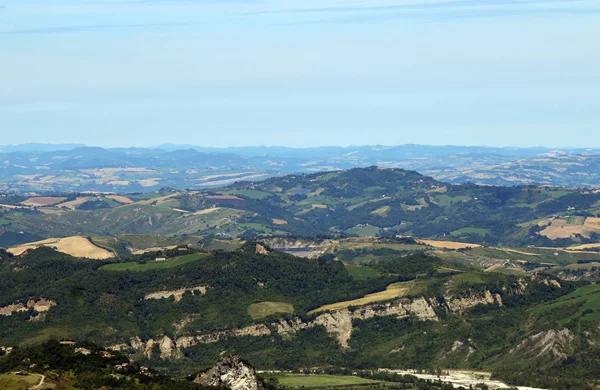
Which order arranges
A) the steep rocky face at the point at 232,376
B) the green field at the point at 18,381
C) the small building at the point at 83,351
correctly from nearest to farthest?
the green field at the point at 18,381, the steep rocky face at the point at 232,376, the small building at the point at 83,351

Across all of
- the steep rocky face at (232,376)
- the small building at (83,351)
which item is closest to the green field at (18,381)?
the small building at (83,351)

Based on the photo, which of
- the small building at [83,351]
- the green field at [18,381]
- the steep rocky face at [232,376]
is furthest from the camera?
the small building at [83,351]

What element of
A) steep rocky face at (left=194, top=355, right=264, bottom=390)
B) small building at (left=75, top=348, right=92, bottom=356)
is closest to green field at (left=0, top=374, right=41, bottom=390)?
small building at (left=75, top=348, right=92, bottom=356)

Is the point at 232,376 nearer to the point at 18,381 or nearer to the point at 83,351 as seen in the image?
the point at 83,351

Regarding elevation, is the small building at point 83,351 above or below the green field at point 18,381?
below

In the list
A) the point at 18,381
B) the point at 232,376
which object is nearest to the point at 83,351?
the point at 232,376

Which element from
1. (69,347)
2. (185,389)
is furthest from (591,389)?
(69,347)

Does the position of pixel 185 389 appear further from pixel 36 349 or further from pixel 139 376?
pixel 36 349

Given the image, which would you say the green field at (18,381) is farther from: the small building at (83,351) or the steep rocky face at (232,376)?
the steep rocky face at (232,376)
